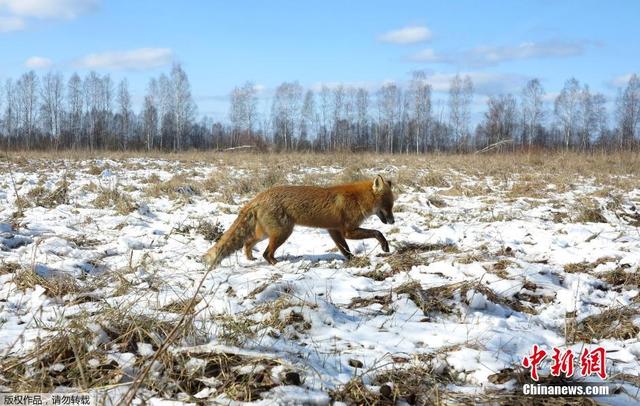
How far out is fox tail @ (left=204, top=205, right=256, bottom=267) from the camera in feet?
19.7

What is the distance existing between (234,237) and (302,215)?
3.38ft

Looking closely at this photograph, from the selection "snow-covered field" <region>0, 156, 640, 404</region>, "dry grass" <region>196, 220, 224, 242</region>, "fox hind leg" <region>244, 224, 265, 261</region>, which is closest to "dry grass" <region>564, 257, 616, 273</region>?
"snow-covered field" <region>0, 156, 640, 404</region>

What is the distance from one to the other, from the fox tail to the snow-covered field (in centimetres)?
27

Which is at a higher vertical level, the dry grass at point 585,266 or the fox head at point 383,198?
the fox head at point 383,198

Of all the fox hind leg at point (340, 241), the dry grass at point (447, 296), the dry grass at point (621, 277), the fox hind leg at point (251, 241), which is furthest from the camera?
the fox hind leg at point (340, 241)

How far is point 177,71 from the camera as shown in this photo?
6462cm

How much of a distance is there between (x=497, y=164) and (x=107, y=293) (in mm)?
16893

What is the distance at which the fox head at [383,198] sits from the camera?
24.1 feet

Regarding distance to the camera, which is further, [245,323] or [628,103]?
[628,103]

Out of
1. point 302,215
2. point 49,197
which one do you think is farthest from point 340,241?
point 49,197

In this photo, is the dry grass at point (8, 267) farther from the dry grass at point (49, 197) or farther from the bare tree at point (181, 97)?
the bare tree at point (181, 97)

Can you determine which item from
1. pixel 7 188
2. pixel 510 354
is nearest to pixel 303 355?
pixel 510 354

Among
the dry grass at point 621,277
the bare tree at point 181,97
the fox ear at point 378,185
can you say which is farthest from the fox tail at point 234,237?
the bare tree at point 181,97

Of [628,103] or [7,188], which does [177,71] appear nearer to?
[7,188]
